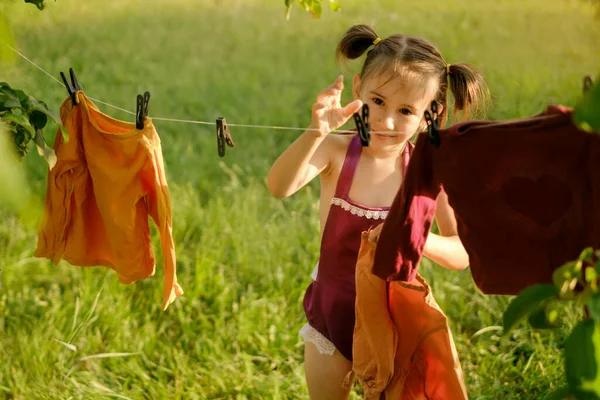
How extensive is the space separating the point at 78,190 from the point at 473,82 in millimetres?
928

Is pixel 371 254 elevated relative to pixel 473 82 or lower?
lower

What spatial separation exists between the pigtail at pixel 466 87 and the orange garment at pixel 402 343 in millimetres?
430

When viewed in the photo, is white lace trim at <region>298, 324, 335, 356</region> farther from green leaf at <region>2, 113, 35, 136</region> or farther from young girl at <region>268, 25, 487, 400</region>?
green leaf at <region>2, 113, 35, 136</region>

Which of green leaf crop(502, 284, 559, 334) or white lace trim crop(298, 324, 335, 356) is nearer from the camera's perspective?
green leaf crop(502, 284, 559, 334)

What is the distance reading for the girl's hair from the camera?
1.76 m

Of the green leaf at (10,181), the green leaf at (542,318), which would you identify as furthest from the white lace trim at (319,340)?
the green leaf at (10,181)


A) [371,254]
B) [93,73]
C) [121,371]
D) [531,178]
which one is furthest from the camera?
[93,73]

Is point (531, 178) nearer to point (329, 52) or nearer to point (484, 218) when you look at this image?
point (484, 218)

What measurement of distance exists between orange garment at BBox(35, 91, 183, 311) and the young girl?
316mm

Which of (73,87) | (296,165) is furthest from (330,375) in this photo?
(73,87)

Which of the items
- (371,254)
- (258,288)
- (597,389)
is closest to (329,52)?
(258,288)

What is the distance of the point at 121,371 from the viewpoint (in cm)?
238

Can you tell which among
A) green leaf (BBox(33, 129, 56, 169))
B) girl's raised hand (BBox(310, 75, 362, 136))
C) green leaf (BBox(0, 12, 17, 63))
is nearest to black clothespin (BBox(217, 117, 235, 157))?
girl's raised hand (BBox(310, 75, 362, 136))

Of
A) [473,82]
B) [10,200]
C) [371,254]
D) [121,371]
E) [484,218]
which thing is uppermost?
[473,82]
